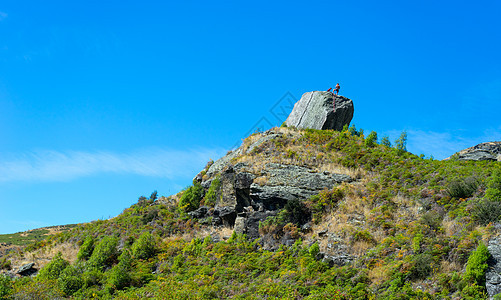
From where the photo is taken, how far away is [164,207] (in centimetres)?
3116

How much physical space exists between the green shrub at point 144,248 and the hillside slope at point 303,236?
98mm

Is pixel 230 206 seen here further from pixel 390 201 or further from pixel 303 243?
pixel 390 201

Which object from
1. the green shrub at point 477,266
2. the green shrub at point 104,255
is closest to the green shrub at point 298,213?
the green shrub at point 477,266

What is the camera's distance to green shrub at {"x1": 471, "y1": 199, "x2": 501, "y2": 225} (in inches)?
602

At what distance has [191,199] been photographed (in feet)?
96.7

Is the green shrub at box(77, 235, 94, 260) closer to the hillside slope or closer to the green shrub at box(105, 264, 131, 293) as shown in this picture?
the hillside slope

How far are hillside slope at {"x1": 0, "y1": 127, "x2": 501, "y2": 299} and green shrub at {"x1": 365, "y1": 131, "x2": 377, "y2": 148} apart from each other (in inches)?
4.9

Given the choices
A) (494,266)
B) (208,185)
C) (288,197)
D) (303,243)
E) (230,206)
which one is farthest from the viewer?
(208,185)

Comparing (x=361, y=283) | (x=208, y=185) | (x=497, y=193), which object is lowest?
(x=361, y=283)

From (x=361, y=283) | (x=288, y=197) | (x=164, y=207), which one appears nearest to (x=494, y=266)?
(x=361, y=283)

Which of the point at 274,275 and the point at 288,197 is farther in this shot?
the point at 288,197

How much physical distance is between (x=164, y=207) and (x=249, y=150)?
920 cm

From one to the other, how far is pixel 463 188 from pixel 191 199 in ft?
64.6

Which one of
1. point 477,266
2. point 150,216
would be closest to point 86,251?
point 150,216
